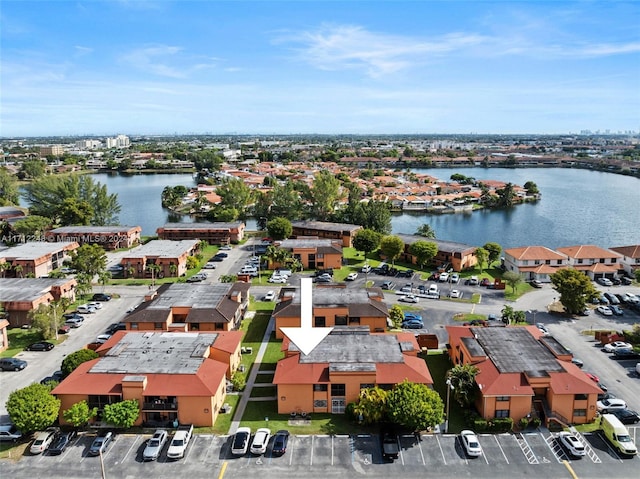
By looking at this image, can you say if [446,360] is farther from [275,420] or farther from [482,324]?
[275,420]

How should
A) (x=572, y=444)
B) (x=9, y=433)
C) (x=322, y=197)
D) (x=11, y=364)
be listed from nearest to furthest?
1. (x=572, y=444)
2. (x=9, y=433)
3. (x=11, y=364)
4. (x=322, y=197)

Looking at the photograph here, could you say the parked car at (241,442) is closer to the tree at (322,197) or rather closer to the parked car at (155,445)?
the parked car at (155,445)

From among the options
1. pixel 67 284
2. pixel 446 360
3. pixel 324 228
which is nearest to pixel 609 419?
pixel 446 360

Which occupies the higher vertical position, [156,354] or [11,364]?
[156,354]

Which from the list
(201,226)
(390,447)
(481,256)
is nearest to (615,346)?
(390,447)

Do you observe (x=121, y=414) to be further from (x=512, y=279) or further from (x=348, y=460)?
(x=512, y=279)

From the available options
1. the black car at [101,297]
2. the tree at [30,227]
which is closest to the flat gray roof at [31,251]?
the tree at [30,227]
